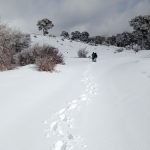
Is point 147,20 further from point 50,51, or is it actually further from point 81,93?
point 81,93

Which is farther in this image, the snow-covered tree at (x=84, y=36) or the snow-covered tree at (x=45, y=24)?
the snow-covered tree at (x=84, y=36)

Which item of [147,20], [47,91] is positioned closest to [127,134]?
[47,91]

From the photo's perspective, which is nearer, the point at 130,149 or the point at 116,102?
the point at 130,149

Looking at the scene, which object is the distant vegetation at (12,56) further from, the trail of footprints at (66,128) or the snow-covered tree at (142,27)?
the snow-covered tree at (142,27)

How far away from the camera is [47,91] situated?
11.9 metres

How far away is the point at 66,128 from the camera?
7.13 metres

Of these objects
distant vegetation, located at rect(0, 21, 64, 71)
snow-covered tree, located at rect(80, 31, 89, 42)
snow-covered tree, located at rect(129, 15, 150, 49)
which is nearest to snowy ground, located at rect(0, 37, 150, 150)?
distant vegetation, located at rect(0, 21, 64, 71)

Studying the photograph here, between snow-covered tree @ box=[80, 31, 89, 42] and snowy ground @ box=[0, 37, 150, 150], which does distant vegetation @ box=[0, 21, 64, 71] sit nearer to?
snowy ground @ box=[0, 37, 150, 150]

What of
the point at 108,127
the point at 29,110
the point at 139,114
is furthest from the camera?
the point at 29,110

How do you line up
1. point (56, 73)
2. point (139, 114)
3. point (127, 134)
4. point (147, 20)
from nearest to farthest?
point (127, 134) < point (139, 114) < point (56, 73) < point (147, 20)

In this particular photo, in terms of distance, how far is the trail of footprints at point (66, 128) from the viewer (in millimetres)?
6036

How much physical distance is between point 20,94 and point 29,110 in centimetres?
170

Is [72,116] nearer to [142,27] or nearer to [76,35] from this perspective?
[142,27]

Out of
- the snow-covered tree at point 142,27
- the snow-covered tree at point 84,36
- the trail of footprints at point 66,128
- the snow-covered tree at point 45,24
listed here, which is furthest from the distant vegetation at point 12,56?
the snow-covered tree at point 84,36
